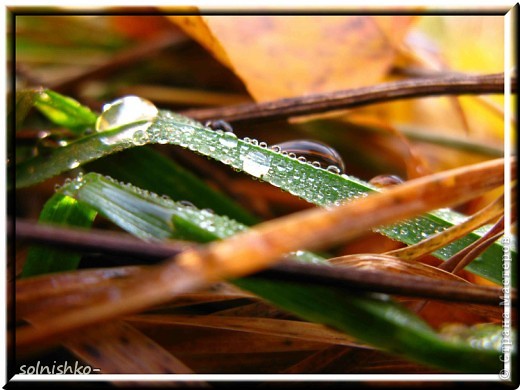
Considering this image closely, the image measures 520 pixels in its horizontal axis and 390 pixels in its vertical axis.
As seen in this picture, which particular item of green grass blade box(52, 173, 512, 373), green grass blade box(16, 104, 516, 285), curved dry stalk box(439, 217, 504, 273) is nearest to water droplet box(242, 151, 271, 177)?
green grass blade box(16, 104, 516, 285)

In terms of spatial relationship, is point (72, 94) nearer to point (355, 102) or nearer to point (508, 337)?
point (355, 102)

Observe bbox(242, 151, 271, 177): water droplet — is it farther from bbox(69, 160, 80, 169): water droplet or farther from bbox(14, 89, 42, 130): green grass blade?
bbox(14, 89, 42, 130): green grass blade

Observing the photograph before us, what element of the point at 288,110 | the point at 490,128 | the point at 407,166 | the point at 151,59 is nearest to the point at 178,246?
the point at 288,110

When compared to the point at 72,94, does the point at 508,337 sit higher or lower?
lower

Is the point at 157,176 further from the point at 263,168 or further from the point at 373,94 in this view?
the point at 373,94

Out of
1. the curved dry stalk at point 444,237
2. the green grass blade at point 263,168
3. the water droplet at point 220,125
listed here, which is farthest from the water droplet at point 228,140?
the curved dry stalk at point 444,237

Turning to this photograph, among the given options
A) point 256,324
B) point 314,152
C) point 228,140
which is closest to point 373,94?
point 314,152
